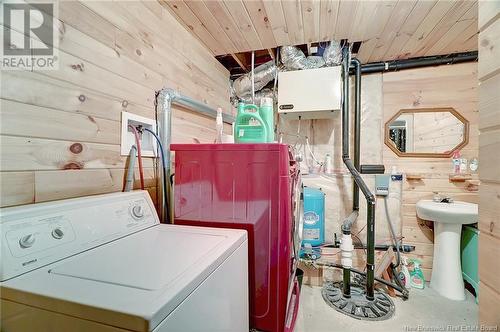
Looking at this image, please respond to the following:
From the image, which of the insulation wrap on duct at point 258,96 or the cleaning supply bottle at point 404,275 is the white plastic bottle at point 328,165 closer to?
the insulation wrap on duct at point 258,96

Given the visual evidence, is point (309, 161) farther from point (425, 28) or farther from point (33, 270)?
point (33, 270)

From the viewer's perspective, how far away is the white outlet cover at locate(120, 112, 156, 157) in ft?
4.34

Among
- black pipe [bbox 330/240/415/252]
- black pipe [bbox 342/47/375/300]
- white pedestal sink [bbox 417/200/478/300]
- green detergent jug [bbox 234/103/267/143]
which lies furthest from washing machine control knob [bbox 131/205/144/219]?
white pedestal sink [bbox 417/200/478/300]

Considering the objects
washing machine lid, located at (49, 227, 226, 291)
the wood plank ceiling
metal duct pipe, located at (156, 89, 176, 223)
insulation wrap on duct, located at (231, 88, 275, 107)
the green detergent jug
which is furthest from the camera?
insulation wrap on duct, located at (231, 88, 275, 107)

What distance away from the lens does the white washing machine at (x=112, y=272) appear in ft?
1.68

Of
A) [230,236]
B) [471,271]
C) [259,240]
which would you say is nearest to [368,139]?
[471,271]

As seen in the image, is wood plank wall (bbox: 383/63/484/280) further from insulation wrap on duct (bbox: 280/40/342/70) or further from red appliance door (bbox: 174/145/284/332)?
red appliance door (bbox: 174/145/284/332)

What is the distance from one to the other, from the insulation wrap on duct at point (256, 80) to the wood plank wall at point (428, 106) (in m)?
1.39

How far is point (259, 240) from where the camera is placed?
116 centimetres

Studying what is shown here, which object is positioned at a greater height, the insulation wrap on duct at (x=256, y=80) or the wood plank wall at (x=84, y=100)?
the insulation wrap on duct at (x=256, y=80)

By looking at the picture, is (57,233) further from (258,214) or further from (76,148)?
(258,214)

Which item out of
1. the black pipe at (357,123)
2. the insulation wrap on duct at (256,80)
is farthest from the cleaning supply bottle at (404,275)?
the insulation wrap on duct at (256,80)

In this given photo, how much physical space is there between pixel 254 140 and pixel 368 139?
197cm

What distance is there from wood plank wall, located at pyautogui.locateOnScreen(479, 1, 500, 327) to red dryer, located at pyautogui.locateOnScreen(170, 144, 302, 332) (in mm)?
722
